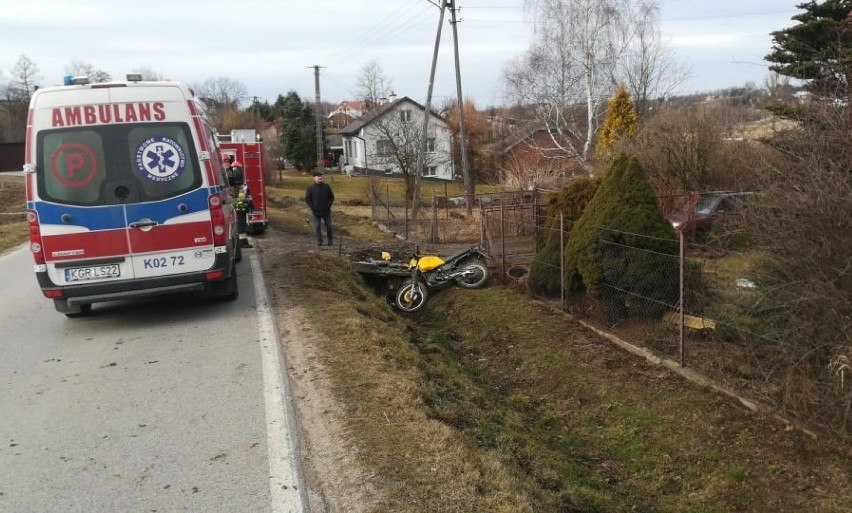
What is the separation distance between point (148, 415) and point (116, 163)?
3.47 meters

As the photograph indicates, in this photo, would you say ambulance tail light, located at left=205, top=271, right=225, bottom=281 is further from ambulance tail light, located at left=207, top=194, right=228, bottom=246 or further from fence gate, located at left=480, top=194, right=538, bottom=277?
fence gate, located at left=480, top=194, right=538, bottom=277

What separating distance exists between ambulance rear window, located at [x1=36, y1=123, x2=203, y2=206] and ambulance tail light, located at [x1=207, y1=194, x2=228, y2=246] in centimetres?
26

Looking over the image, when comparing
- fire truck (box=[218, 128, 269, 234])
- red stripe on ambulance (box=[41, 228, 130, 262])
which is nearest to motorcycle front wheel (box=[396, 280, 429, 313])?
red stripe on ambulance (box=[41, 228, 130, 262])

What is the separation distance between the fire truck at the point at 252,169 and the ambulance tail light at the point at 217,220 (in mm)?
10948

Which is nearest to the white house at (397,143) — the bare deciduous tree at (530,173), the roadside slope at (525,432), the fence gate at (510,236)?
the bare deciduous tree at (530,173)

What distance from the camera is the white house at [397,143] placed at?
40.1 meters

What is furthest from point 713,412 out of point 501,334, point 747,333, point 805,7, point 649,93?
point 649,93

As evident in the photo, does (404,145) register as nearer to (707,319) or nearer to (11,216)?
(11,216)

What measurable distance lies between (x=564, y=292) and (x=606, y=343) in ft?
5.36

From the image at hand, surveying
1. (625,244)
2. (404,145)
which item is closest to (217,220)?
(625,244)

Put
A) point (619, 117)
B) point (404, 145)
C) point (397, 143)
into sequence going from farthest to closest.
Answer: point (397, 143) < point (404, 145) < point (619, 117)

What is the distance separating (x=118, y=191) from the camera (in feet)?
24.2

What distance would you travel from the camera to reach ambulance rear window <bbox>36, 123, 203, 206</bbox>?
721 cm

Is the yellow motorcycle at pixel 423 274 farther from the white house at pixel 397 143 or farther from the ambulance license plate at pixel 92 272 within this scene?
the white house at pixel 397 143
